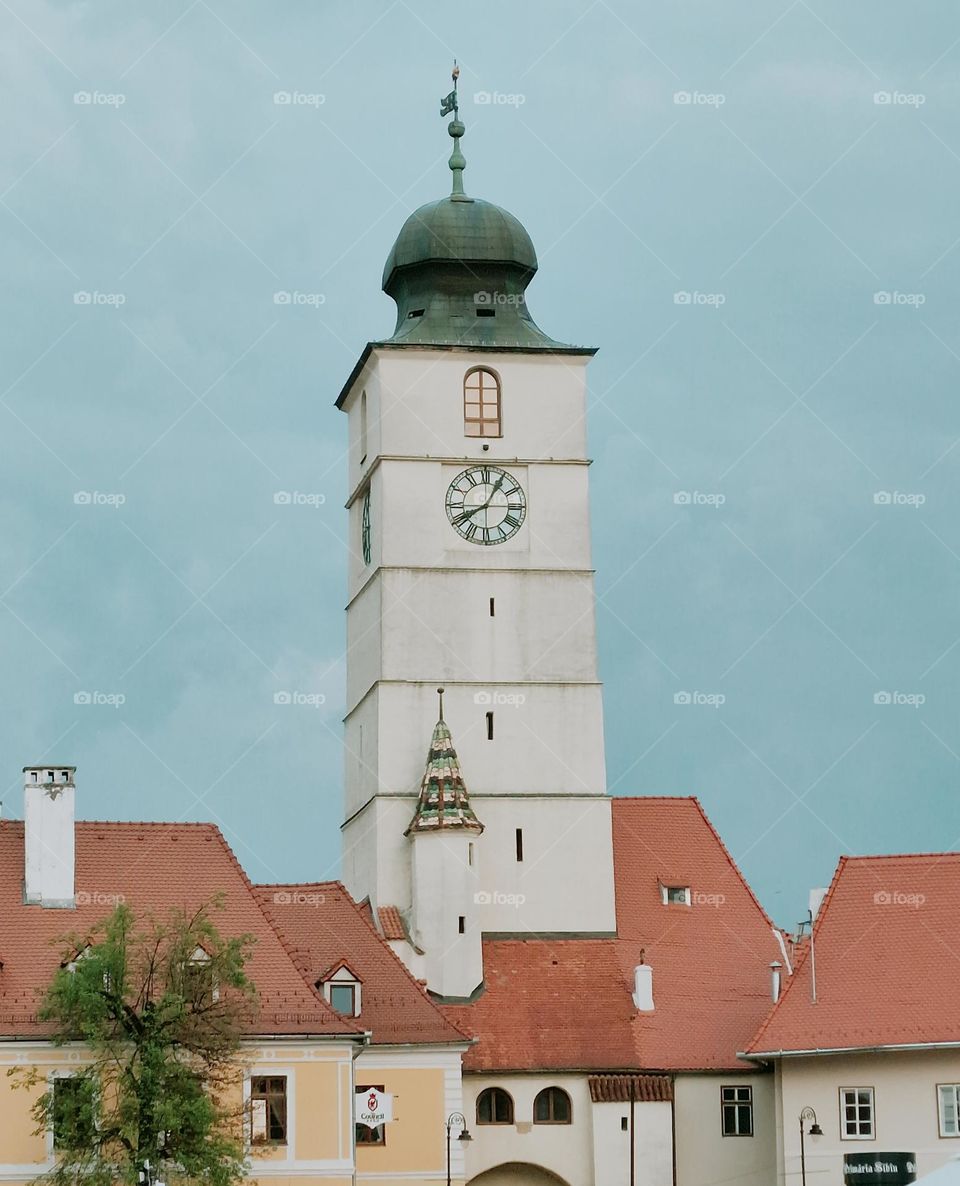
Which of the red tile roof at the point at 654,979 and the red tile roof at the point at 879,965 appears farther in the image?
the red tile roof at the point at 654,979

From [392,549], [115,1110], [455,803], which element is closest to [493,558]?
[392,549]

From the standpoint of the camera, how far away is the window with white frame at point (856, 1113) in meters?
58.3

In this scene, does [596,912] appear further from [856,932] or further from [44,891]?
[44,891]

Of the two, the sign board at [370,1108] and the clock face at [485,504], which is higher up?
the clock face at [485,504]

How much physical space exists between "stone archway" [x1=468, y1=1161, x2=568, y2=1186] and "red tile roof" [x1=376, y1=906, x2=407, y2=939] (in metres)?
5.43

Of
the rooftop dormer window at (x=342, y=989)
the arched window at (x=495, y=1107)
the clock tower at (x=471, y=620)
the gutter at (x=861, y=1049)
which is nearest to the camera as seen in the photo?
the rooftop dormer window at (x=342, y=989)

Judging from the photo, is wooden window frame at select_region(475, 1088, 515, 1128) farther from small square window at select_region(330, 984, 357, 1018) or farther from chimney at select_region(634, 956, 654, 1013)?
small square window at select_region(330, 984, 357, 1018)

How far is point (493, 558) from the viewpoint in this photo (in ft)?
217

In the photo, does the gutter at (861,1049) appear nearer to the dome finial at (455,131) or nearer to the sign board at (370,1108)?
the sign board at (370,1108)

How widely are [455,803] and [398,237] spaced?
47.5 ft

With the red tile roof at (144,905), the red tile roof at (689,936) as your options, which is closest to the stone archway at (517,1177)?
the red tile roof at (689,936)

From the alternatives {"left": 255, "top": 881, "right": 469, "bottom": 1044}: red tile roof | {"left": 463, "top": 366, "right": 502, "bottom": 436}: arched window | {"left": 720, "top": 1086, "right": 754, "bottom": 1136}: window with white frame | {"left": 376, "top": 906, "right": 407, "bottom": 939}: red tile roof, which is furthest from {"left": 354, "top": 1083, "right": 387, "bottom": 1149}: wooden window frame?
{"left": 463, "top": 366, "right": 502, "bottom": 436}: arched window

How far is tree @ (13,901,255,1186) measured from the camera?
48125 millimetres

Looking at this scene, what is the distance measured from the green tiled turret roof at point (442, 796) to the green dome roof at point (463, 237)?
38.5ft
